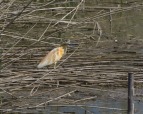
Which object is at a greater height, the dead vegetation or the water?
the dead vegetation

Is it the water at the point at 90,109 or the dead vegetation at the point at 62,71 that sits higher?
the dead vegetation at the point at 62,71

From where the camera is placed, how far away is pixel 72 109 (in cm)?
572

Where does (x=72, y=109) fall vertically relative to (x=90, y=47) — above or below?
below

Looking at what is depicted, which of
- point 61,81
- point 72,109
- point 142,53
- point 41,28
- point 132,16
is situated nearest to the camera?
point 72,109

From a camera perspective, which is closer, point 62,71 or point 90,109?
point 90,109

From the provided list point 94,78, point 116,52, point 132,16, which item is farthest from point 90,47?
point 132,16

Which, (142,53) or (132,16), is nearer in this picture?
(142,53)

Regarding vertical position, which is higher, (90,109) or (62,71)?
(62,71)

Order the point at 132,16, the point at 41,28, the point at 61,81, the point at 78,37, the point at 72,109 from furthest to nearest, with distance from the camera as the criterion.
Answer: the point at 132,16 → the point at 41,28 → the point at 78,37 → the point at 61,81 → the point at 72,109

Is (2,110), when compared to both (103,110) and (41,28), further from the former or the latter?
(41,28)

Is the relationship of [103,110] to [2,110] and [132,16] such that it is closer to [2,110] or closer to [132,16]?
[2,110]

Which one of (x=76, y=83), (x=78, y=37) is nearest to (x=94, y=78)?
(x=76, y=83)

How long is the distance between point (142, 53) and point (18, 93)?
6.99 feet

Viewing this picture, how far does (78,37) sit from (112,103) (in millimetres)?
2482
